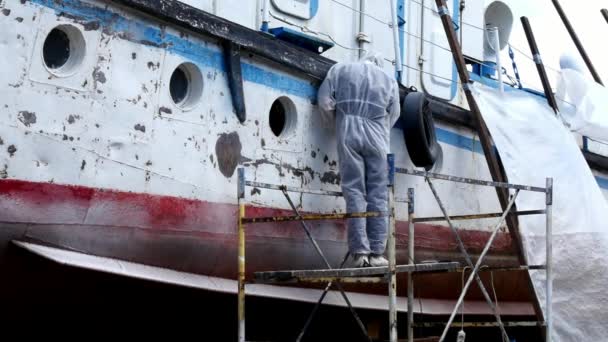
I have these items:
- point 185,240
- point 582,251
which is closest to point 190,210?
point 185,240

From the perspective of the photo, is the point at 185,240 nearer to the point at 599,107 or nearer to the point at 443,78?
the point at 443,78

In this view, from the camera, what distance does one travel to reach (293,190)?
243 inches

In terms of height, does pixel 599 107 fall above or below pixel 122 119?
above

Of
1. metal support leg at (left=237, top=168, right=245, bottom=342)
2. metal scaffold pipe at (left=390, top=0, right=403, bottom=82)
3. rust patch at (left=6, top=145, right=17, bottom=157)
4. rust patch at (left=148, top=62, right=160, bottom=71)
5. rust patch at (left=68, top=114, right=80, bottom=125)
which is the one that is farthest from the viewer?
metal scaffold pipe at (left=390, top=0, right=403, bottom=82)

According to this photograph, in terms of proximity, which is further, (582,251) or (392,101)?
(582,251)

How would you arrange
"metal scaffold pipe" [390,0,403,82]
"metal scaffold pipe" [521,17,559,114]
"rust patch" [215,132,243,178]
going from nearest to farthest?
"rust patch" [215,132,243,178] → "metal scaffold pipe" [390,0,403,82] → "metal scaffold pipe" [521,17,559,114]

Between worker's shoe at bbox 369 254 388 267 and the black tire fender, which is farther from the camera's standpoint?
the black tire fender

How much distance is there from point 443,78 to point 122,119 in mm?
3750

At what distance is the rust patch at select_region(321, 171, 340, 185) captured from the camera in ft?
22.9

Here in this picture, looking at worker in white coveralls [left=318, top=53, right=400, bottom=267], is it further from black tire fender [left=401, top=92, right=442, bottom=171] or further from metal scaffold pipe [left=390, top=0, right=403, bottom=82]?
metal scaffold pipe [left=390, top=0, right=403, bottom=82]

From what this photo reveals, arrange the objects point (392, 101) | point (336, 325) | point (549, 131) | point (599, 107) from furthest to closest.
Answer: point (599, 107)
point (549, 131)
point (336, 325)
point (392, 101)

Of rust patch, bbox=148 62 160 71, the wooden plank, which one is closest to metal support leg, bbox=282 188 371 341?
the wooden plank

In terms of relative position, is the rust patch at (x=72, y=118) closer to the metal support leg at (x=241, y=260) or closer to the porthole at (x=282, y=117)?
the metal support leg at (x=241, y=260)

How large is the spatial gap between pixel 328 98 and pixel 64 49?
1920mm
